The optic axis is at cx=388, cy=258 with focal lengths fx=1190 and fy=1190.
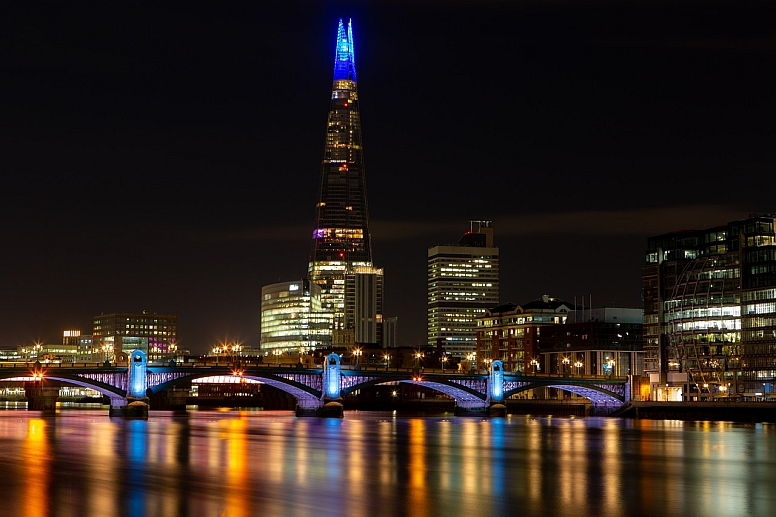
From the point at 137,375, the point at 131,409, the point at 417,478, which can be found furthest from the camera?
the point at 131,409

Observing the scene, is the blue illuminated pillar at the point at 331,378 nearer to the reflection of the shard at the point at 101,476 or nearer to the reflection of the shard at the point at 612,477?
the reflection of the shard at the point at 612,477

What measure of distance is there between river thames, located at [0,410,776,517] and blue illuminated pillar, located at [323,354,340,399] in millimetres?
58645

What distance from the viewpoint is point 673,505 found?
6228 centimetres

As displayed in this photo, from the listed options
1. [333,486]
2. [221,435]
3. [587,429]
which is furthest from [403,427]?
[333,486]

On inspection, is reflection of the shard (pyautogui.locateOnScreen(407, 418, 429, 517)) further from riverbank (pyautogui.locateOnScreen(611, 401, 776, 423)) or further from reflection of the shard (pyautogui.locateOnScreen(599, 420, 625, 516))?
riverbank (pyautogui.locateOnScreen(611, 401, 776, 423))

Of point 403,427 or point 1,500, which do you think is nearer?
point 1,500

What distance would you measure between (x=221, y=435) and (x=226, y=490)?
60.1 metres

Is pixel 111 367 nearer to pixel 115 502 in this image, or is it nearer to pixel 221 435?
pixel 221 435

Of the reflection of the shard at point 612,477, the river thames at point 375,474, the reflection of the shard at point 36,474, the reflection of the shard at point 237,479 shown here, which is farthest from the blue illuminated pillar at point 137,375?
the reflection of the shard at point 612,477

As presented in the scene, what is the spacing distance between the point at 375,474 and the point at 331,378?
112412mm

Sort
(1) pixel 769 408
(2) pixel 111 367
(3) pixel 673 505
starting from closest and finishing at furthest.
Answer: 1. (3) pixel 673 505
2. (2) pixel 111 367
3. (1) pixel 769 408

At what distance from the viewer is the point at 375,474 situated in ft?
253

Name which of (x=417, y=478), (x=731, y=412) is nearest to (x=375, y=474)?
(x=417, y=478)

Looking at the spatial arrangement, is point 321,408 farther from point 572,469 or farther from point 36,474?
point 36,474
